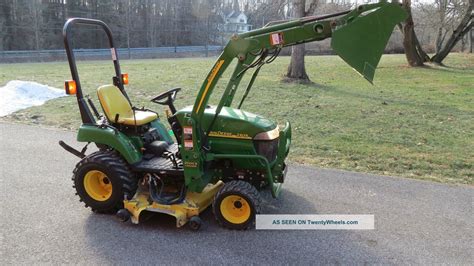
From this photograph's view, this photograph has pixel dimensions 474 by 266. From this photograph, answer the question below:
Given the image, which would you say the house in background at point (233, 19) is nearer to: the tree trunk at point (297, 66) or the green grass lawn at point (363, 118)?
the tree trunk at point (297, 66)

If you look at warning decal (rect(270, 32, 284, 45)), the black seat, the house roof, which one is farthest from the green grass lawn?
the house roof

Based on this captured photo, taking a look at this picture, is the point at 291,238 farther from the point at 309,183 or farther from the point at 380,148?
the point at 380,148

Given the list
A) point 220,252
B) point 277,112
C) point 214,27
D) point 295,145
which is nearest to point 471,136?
point 295,145

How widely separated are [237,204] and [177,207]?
0.59m

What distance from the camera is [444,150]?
676 cm

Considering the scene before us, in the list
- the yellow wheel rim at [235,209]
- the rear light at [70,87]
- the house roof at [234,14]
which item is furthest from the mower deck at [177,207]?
the house roof at [234,14]

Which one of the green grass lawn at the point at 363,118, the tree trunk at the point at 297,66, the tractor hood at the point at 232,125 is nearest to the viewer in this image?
the tractor hood at the point at 232,125

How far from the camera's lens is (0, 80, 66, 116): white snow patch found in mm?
10248

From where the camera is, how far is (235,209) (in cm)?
407

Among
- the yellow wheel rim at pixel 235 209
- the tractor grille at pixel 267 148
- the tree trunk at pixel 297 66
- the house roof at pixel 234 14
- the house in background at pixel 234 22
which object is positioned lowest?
the yellow wheel rim at pixel 235 209

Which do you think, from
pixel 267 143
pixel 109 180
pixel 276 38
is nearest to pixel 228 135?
pixel 267 143

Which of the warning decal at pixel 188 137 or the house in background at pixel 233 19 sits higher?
the house in background at pixel 233 19

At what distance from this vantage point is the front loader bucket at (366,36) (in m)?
3.50

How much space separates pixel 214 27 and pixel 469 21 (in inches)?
1468
